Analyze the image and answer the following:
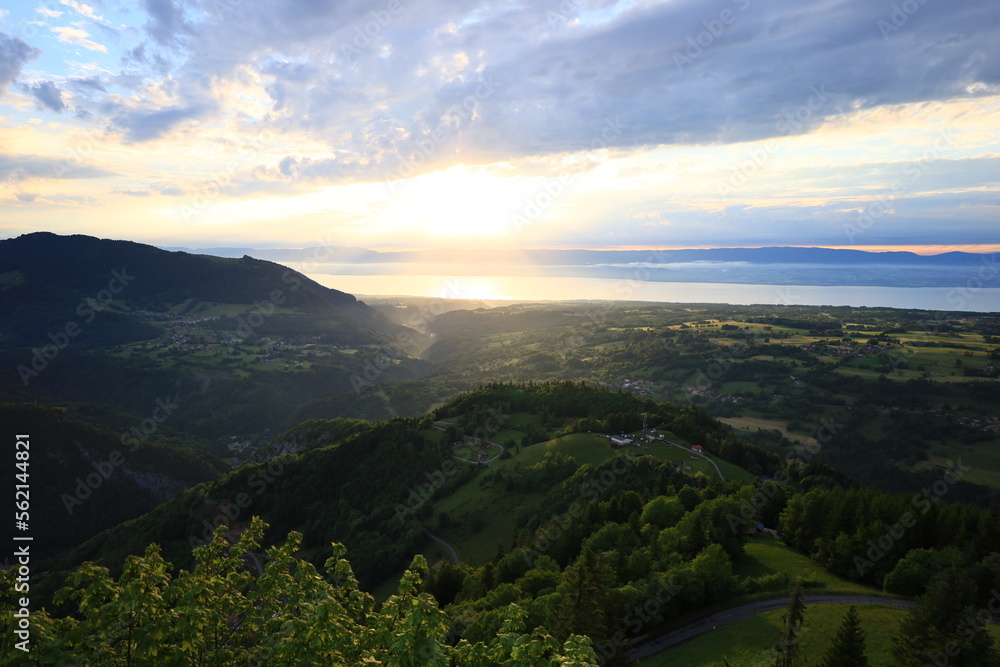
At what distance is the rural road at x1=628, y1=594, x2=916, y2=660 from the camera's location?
24844mm

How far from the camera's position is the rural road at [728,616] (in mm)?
24844

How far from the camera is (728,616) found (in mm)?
26031

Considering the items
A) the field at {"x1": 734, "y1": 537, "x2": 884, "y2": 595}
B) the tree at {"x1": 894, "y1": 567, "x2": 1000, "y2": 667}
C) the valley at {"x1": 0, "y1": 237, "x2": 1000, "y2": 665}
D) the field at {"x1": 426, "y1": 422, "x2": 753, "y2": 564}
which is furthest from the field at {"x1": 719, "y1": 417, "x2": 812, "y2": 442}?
the tree at {"x1": 894, "y1": 567, "x2": 1000, "y2": 667}

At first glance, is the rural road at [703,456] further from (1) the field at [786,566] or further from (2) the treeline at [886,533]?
(2) the treeline at [886,533]

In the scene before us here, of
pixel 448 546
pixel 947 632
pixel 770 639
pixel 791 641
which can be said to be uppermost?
pixel 947 632

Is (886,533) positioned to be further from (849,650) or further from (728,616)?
(849,650)

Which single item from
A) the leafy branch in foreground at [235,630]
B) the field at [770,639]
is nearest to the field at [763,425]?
the field at [770,639]

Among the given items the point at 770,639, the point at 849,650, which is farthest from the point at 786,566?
the point at 849,650

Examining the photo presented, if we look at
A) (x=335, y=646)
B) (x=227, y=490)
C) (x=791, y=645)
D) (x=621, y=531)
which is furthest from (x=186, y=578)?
(x=227, y=490)

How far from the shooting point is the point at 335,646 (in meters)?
8.23

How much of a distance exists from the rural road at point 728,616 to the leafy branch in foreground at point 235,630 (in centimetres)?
2068

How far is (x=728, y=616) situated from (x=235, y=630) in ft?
85.8

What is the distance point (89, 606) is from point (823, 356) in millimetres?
170259

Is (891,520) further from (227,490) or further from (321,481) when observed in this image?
(227,490)
